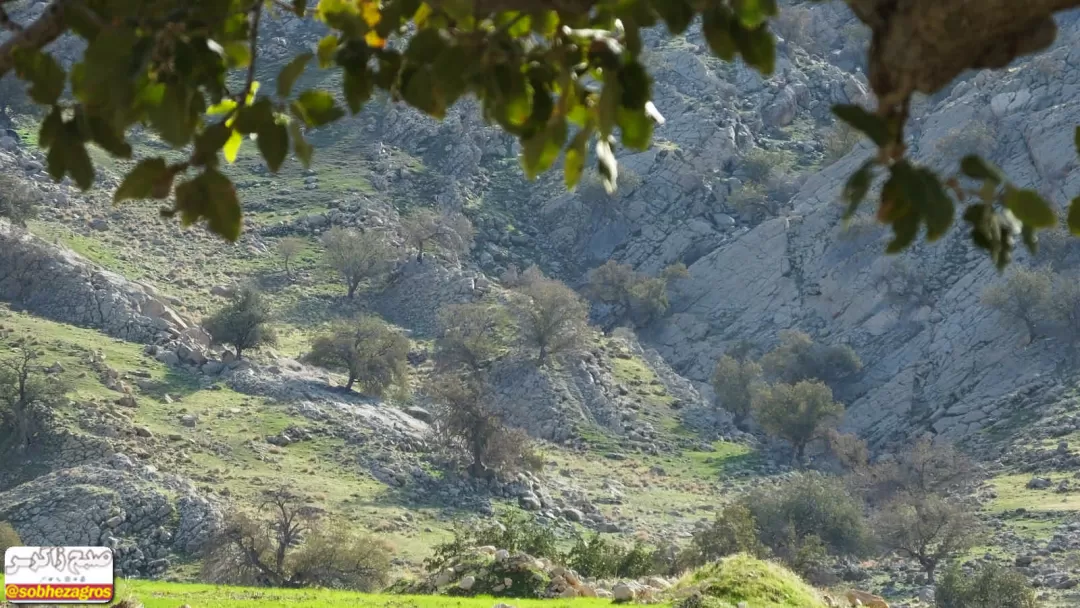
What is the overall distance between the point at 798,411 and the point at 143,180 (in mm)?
40261

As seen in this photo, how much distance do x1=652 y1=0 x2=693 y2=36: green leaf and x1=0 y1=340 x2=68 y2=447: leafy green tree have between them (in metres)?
29.7

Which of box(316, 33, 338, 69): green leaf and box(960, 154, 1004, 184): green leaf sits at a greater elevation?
box(316, 33, 338, 69): green leaf

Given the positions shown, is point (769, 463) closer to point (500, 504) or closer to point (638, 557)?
point (500, 504)

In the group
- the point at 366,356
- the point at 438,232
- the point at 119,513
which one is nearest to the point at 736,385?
the point at 366,356

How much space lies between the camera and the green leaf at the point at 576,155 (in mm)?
2555

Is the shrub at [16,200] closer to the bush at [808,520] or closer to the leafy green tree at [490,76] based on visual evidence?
the bush at [808,520]

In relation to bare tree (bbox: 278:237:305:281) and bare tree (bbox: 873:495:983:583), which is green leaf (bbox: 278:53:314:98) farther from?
bare tree (bbox: 278:237:305:281)

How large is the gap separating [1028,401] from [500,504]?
17766mm

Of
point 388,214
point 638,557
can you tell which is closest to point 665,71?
point 388,214

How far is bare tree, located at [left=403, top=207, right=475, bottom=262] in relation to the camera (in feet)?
164

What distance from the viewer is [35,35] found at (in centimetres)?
247

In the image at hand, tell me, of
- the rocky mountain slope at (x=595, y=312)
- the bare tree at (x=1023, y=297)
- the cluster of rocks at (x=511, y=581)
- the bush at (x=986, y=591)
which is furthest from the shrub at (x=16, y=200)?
the bare tree at (x=1023, y=297)

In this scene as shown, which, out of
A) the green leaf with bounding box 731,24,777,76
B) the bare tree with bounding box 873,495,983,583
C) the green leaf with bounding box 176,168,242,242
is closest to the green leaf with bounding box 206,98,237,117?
the green leaf with bounding box 176,168,242,242

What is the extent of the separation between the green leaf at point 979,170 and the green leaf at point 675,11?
2.10 ft
